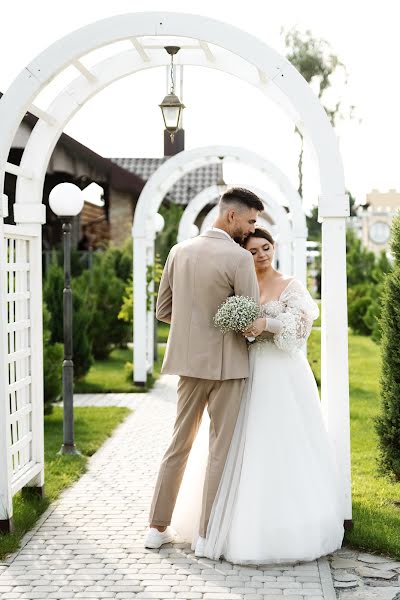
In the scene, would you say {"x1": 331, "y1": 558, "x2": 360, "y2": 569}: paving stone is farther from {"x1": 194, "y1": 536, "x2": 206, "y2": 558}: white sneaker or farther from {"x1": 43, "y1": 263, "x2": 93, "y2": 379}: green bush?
{"x1": 43, "y1": 263, "x2": 93, "y2": 379}: green bush

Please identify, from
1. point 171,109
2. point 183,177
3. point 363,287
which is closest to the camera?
point 171,109

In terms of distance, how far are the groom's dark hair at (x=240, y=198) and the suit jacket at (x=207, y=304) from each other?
0.67 feet

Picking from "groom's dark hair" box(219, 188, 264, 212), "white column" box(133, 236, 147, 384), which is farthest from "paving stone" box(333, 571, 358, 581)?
"white column" box(133, 236, 147, 384)

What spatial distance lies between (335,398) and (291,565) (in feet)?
3.74

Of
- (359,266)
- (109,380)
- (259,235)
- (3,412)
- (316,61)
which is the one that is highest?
(316,61)

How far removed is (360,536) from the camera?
5.76m

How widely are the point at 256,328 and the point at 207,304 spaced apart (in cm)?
32

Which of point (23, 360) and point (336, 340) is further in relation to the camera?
point (23, 360)

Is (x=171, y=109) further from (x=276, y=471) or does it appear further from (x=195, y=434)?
(x=276, y=471)

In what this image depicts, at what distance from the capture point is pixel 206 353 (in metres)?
5.44

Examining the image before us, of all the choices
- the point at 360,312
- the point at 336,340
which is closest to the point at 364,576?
the point at 336,340

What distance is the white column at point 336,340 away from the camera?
5910mm

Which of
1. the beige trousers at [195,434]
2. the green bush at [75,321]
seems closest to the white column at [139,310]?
the green bush at [75,321]

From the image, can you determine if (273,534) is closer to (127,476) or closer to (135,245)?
(127,476)
